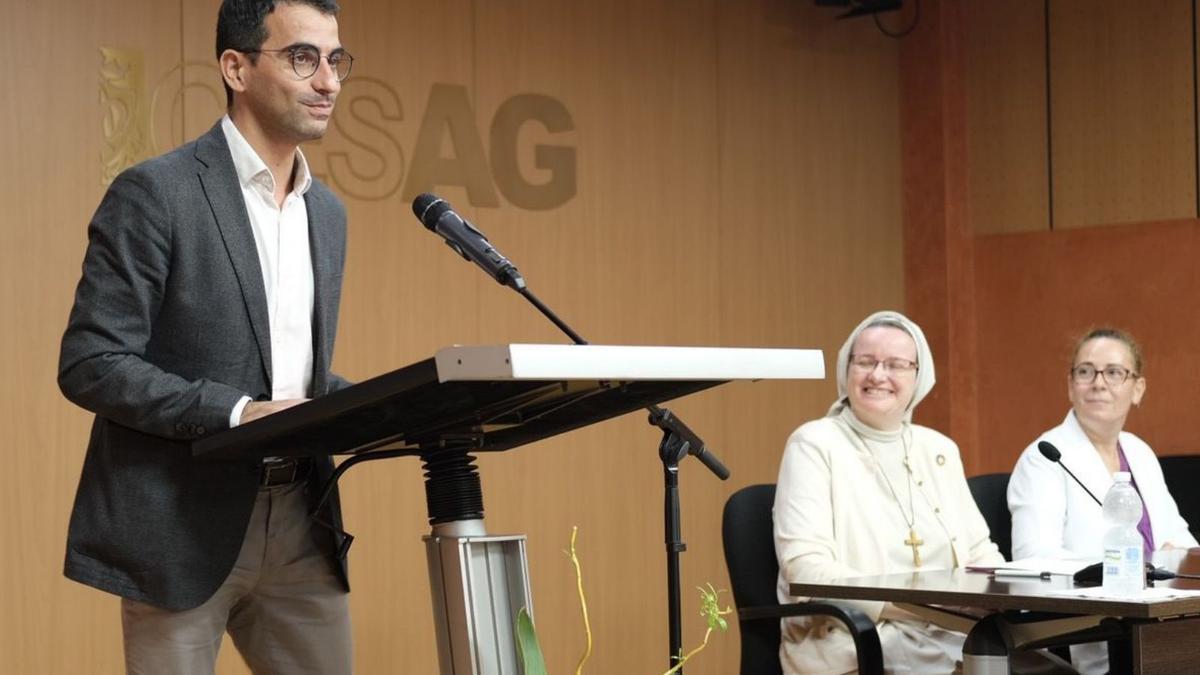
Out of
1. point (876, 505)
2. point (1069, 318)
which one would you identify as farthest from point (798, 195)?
point (876, 505)

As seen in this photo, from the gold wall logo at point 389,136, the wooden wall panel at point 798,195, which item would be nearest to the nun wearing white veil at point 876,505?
the gold wall logo at point 389,136

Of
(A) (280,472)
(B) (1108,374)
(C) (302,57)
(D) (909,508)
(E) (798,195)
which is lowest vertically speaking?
(D) (909,508)

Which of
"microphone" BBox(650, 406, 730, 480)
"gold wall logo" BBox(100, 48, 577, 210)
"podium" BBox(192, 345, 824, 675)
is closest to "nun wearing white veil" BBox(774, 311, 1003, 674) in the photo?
"microphone" BBox(650, 406, 730, 480)

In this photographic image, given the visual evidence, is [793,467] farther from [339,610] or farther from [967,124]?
[967,124]

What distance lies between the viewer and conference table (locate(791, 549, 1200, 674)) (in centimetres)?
287

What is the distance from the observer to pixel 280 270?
7.06ft

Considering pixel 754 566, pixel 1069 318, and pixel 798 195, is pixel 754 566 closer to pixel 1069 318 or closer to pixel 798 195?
pixel 798 195

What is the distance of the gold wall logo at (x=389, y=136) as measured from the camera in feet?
15.1

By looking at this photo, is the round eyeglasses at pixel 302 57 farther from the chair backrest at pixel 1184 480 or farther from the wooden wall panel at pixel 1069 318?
the wooden wall panel at pixel 1069 318

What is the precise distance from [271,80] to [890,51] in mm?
5016

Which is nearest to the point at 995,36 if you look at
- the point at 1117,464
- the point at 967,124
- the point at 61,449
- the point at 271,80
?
the point at 967,124

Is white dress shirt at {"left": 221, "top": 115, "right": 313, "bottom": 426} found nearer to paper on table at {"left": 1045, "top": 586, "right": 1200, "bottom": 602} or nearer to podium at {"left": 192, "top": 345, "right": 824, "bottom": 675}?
podium at {"left": 192, "top": 345, "right": 824, "bottom": 675}

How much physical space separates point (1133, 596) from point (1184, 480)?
9.62ft

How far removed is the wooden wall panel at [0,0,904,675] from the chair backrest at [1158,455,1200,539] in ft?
4.53
